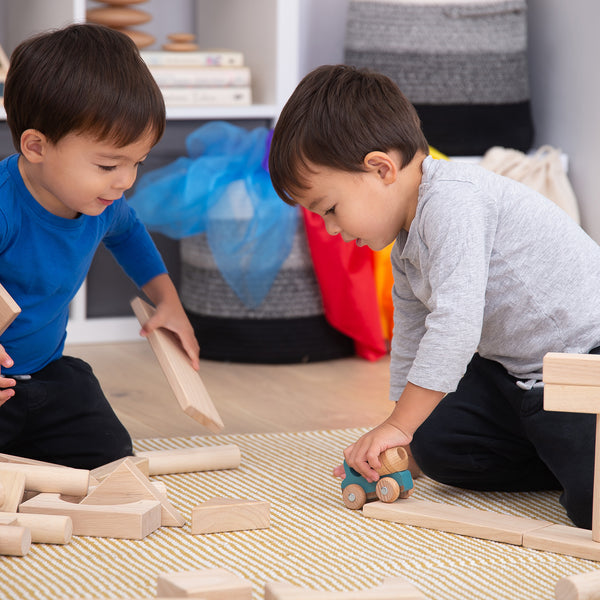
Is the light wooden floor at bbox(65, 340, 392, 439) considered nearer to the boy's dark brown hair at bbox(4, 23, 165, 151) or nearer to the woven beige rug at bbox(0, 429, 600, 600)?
the woven beige rug at bbox(0, 429, 600, 600)

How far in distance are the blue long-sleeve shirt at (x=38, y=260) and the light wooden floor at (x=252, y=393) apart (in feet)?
0.73

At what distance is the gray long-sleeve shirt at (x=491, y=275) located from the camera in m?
0.91

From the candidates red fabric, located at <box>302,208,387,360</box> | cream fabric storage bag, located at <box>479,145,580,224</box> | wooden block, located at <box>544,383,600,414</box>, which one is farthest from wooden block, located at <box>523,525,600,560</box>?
cream fabric storage bag, located at <box>479,145,580,224</box>

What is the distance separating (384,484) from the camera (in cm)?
95

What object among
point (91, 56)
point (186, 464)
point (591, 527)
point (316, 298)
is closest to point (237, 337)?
point (316, 298)

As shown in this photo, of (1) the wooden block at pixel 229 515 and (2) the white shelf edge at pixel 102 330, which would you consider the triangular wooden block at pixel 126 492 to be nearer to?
(1) the wooden block at pixel 229 515

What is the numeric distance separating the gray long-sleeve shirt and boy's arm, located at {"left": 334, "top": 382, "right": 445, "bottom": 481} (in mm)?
16

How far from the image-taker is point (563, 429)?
96cm

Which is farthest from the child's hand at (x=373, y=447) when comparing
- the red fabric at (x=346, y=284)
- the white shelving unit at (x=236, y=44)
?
the white shelving unit at (x=236, y=44)

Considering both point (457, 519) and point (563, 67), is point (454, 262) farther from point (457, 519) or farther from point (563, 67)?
point (563, 67)

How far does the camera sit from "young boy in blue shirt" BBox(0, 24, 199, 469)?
3.18 ft

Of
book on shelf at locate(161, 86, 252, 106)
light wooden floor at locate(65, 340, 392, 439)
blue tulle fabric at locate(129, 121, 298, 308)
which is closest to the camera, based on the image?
light wooden floor at locate(65, 340, 392, 439)

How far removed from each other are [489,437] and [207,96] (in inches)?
39.3

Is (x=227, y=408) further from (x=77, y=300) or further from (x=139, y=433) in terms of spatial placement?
(x=77, y=300)
